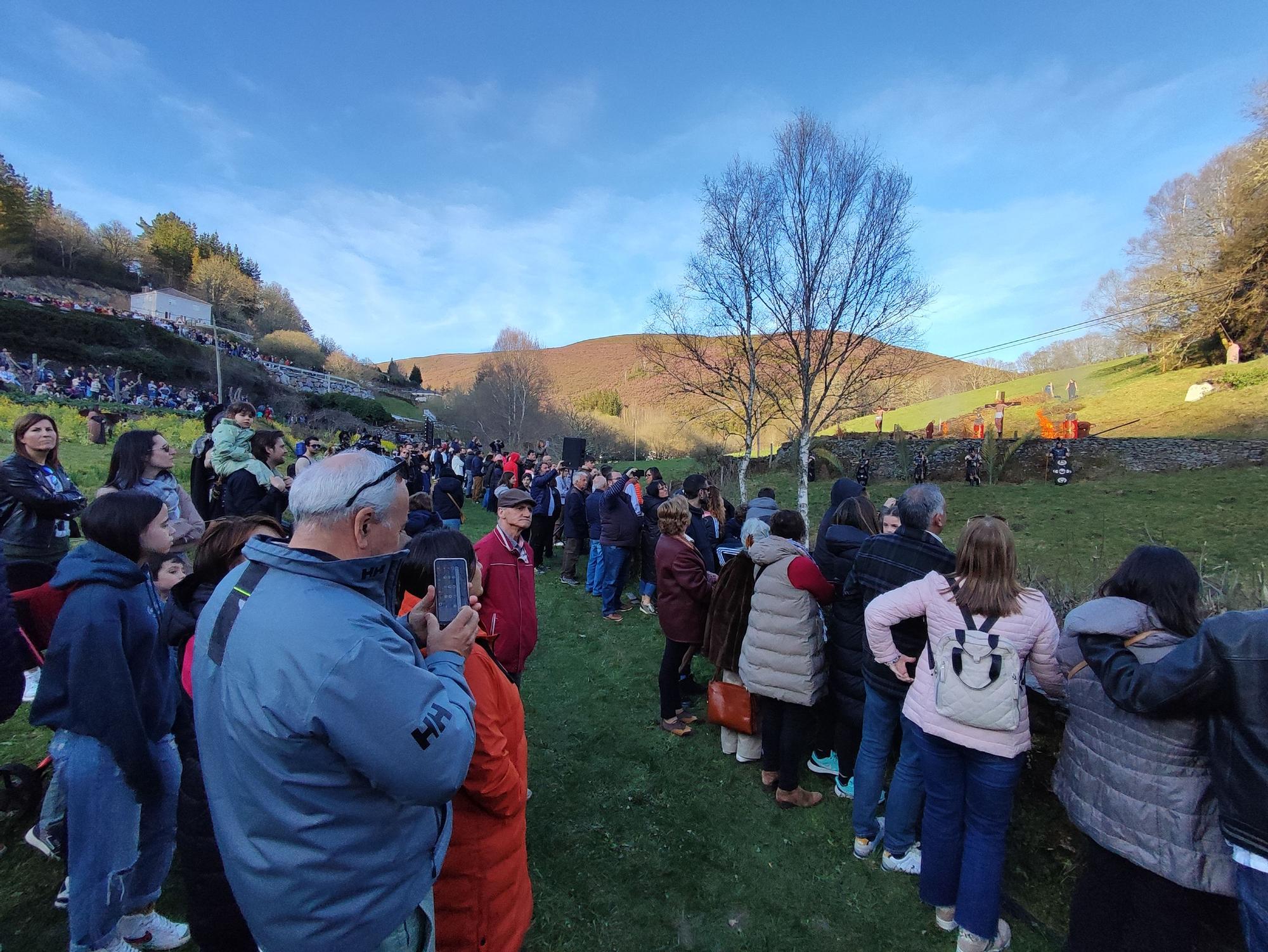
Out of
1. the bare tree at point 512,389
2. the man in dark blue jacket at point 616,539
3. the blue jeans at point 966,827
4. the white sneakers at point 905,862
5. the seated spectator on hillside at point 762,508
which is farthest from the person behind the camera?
the bare tree at point 512,389

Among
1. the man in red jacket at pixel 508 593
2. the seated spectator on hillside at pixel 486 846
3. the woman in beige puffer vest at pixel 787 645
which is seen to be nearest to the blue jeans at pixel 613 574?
the man in red jacket at pixel 508 593

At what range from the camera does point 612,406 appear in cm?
6444

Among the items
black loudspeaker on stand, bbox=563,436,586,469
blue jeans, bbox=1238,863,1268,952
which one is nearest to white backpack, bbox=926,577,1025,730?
blue jeans, bbox=1238,863,1268,952

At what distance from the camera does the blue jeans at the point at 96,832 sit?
2.22m

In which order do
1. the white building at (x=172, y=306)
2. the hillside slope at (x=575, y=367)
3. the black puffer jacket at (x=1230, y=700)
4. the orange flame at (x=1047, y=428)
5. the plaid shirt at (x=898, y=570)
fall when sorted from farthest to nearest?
the hillside slope at (x=575, y=367) < the white building at (x=172, y=306) < the orange flame at (x=1047, y=428) < the plaid shirt at (x=898, y=570) < the black puffer jacket at (x=1230, y=700)

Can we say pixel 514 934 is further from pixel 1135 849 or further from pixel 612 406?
pixel 612 406

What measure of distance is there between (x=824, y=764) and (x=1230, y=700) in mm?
2586

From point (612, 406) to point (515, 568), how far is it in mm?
61507

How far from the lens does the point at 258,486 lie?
14.9 ft

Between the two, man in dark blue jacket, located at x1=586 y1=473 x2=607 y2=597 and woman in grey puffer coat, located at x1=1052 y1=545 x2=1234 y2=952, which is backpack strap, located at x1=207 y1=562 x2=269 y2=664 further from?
man in dark blue jacket, located at x1=586 y1=473 x2=607 y2=597

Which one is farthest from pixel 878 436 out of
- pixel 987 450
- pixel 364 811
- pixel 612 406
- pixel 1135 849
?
pixel 612 406

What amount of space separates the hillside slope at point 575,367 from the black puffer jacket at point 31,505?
5542cm

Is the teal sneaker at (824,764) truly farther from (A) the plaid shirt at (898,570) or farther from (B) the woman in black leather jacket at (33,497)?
(B) the woman in black leather jacket at (33,497)

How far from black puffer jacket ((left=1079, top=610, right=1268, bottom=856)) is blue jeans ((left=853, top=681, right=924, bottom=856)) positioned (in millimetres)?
1247
